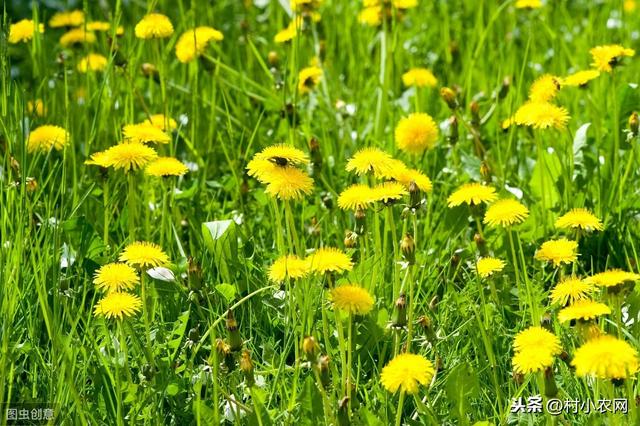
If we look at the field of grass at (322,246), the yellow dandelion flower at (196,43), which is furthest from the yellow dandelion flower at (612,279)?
the yellow dandelion flower at (196,43)

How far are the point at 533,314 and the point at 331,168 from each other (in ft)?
2.94

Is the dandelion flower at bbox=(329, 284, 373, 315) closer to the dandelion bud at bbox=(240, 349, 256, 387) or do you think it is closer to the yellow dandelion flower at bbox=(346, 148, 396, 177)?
the dandelion bud at bbox=(240, 349, 256, 387)

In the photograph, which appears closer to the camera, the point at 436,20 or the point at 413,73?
the point at 413,73

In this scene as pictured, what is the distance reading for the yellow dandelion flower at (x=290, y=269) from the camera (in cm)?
149

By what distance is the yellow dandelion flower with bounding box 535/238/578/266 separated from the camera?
1.63m

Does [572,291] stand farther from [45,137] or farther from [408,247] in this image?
[45,137]

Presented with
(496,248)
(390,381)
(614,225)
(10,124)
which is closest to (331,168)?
(496,248)

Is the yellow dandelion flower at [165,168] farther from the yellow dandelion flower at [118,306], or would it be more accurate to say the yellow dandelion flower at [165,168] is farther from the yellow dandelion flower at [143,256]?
the yellow dandelion flower at [118,306]

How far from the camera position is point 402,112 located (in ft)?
8.60

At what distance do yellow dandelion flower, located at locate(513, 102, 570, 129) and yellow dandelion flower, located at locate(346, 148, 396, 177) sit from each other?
0.39 meters

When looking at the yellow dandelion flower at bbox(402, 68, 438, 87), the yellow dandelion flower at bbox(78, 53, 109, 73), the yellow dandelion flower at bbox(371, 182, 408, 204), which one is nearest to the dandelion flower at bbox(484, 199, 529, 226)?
the yellow dandelion flower at bbox(371, 182, 408, 204)

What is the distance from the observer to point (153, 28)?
216 cm

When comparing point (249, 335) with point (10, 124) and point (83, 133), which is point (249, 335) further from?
point (83, 133)

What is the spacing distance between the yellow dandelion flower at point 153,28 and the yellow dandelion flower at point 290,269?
84 cm
